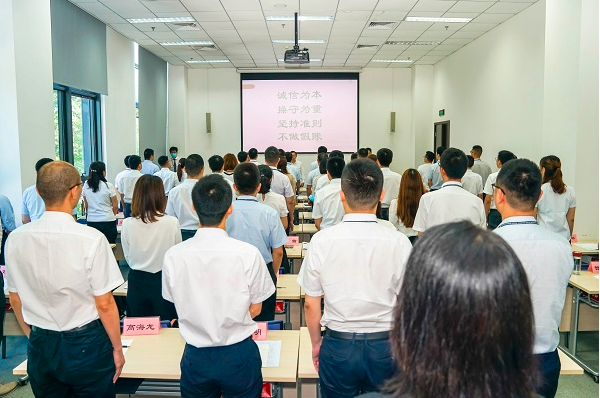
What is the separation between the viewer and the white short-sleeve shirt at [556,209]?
4.87 meters

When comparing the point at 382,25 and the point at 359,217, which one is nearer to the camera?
the point at 359,217

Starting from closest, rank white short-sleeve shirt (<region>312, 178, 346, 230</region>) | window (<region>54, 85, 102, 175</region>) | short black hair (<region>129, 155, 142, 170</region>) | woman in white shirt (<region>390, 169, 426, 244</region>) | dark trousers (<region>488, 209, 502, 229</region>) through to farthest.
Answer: white short-sleeve shirt (<region>312, 178, 346, 230</region>), woman in white shirt (<region>390, 169, 426, 244</region>), dark trousers (<region>488, 209, 502, 229</region>), short black hair (<region>129, 155, 142, 170</region>), window (<region>54, 85, 102, 175</region>)

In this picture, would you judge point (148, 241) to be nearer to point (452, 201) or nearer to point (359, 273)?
point (359, 273)

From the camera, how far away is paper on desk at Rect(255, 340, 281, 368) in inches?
A: 95.6

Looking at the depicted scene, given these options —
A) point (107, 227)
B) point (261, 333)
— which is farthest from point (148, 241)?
point (107, 227)

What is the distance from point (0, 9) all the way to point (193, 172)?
290 cm

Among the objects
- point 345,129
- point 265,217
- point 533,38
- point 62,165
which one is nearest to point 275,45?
point 345,129

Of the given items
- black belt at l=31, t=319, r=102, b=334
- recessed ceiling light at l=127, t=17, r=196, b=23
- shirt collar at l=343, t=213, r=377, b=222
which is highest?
recessed ceiling light at l=127, t=17, r=196, b=23

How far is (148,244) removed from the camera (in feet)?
11.1

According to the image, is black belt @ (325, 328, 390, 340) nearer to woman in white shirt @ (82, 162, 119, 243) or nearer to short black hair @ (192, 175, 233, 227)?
short black hair @ (192, 175, 233, 227)

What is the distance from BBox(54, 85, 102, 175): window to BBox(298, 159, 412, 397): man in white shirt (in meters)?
6.58

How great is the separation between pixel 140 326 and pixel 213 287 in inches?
38.6

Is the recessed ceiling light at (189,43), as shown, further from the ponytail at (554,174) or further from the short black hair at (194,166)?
the ponytail at (554,174)

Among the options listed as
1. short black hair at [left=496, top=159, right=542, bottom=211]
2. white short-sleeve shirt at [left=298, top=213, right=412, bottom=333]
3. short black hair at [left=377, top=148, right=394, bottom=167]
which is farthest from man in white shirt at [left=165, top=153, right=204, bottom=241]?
short black hair at [left=496, top=159, right=542, bottom=211]
